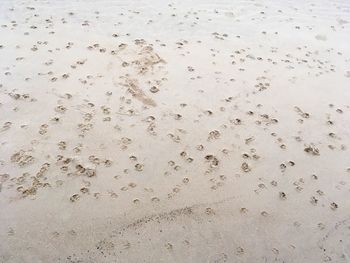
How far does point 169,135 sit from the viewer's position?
11.0 ft

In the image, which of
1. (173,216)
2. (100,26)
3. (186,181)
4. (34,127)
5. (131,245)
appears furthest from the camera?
(100,26)

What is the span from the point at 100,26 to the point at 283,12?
2252 mm

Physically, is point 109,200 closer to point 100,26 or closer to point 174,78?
point 174,78

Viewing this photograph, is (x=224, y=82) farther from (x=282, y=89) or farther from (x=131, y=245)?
(x=131, y=245)

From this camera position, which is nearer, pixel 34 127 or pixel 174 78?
pixel 34 127

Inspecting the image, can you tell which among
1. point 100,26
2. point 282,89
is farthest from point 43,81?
point 282,89

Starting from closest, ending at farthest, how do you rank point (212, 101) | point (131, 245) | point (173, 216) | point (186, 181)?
1. point (131, 245)
2. point (173, 216)
3. point (186, 181)
4. point (212, 101)

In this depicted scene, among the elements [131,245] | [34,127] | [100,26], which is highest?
[100,26]

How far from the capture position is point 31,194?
285 centimetres

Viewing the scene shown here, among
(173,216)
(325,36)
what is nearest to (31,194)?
(173,216)

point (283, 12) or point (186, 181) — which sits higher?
point (283, 12)

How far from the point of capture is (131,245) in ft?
8.67

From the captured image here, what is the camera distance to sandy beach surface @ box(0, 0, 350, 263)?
2.71 metres

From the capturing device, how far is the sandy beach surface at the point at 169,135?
2715mm
